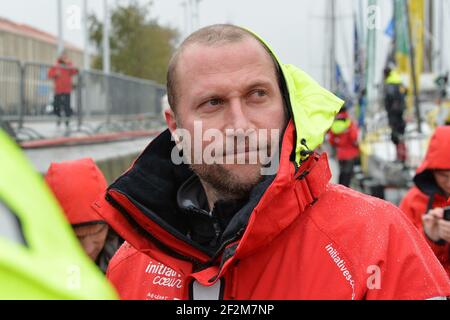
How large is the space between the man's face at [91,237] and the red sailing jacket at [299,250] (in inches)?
64.9

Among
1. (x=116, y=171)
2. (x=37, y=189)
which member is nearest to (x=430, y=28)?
(x=116, y=171)

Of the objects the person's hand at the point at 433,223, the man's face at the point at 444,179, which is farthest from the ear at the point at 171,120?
the man's face at the point at 444,179

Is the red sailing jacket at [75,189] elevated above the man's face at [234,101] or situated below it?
below

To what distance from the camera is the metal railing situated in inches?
389

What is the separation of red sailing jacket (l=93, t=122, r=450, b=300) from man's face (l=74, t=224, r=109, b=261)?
1649 mm

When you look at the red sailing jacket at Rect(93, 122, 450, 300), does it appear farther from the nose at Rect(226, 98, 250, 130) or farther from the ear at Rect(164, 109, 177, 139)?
the ear at Rect(164, 109, 177, 139)

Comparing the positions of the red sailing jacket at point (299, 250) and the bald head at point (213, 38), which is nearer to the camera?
the red sailing jacket at point (299, 250)

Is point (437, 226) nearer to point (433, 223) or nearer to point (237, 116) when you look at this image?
point (433, 223)

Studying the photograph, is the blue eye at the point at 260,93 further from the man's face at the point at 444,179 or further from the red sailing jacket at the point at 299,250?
the man's face at the point at 444,179

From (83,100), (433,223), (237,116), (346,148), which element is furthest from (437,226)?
(346,148)

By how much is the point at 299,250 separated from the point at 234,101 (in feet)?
1.46

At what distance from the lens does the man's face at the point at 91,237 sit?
355 centimetres
